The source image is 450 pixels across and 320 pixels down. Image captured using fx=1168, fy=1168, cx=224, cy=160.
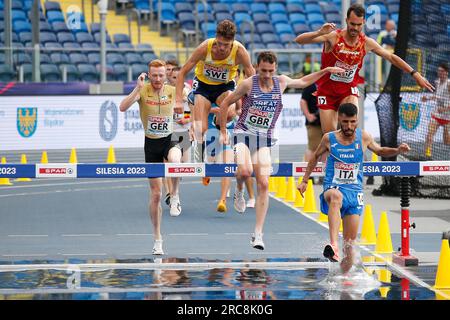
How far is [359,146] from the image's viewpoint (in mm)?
13352

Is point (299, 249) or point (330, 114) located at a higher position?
point (330, 114)

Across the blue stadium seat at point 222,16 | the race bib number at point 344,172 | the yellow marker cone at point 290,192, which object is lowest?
the yellow marker cone at point 290,192

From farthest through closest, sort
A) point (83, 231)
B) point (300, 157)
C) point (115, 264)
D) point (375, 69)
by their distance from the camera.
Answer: point (375, 69), point (300, 157), point (83, 231), point (115, 264)

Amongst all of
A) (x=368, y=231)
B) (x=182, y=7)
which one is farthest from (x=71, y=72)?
(x=368, y=231)

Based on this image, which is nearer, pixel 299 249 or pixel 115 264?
pixel 115 264

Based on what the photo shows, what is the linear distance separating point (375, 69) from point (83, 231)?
1664cm

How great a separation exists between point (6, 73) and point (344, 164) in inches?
720

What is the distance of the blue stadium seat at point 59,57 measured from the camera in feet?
102

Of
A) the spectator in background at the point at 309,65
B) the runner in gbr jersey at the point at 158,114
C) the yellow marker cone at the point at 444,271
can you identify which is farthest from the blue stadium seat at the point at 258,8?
the yellow marker cone at the point at 444,271

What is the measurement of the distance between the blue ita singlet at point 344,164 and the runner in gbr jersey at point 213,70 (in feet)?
6.69

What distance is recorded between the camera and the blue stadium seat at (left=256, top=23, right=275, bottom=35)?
3703 cm

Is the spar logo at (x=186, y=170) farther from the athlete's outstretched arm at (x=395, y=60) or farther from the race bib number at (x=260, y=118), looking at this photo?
the athlete's outstretched arm at (x=395, y=60)
